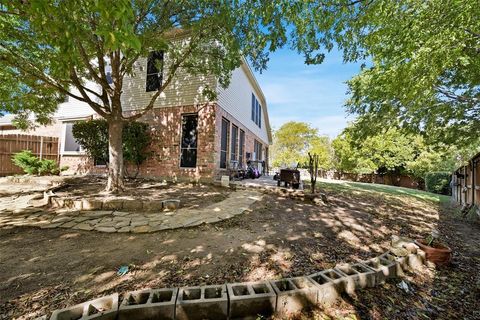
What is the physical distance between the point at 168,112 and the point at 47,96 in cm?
391

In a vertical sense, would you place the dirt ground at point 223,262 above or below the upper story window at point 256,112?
below

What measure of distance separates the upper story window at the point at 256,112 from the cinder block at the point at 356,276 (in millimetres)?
12305

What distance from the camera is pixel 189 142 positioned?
8500 millimetres

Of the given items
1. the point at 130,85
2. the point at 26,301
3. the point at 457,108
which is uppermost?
the point at 130,85

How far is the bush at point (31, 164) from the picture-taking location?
877cm

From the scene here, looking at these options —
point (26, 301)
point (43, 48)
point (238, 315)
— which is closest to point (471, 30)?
point (238, 315)

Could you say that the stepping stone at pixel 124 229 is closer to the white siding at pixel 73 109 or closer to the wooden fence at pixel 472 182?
the wooden fence at pixel 472 182

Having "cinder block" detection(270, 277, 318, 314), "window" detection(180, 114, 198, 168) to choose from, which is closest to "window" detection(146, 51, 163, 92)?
"window" detection(180, 114, 198, 168)

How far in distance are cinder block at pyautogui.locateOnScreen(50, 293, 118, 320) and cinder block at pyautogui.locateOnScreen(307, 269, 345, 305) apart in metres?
1.73

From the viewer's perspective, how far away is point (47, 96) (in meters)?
7.17

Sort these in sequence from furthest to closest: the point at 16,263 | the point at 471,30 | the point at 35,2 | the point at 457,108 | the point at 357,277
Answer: the point at 457,108, the point at 471,30, the point at 16,263, the point at 357,277, the point at 35,2

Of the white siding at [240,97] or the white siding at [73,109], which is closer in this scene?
the white siding at [240,97]

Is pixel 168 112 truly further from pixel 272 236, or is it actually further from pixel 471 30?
pixel 471 30

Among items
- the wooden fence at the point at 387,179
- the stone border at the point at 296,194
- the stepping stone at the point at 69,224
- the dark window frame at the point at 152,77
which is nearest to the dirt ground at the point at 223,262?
the stepping stone at the point at 69,224
